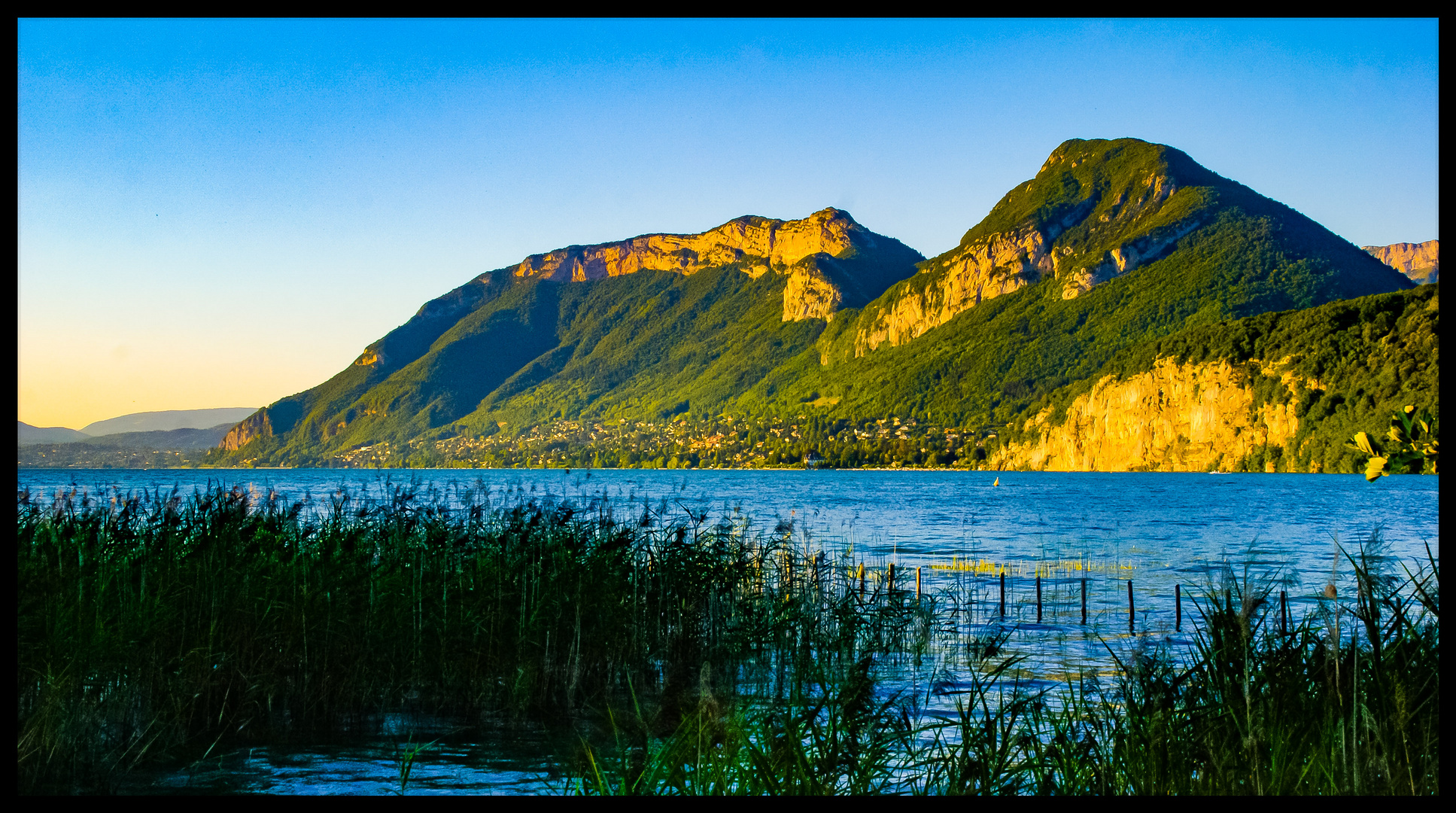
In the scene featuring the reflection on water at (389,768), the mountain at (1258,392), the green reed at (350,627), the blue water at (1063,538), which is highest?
the mountain at (1258,392)

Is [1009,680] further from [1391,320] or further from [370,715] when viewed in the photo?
[1391,320]

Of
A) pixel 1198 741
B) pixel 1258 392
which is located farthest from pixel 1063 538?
pixel 1258 392

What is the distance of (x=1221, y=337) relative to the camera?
5221 inches

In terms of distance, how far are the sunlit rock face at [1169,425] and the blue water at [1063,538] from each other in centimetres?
2371

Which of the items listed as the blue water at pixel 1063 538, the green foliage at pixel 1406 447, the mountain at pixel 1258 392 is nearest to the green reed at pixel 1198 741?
the blue water at pixel 1063 538

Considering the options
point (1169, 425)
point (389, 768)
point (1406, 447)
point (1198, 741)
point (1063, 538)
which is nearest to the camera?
point (1406, 447)

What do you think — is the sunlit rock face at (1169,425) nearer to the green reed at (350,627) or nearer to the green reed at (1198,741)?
the green reed at (350,627)

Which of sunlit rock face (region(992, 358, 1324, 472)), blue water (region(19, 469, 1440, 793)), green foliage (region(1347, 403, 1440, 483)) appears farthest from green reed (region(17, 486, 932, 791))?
sunlit rock face (region(992, 358, 1324, 472))

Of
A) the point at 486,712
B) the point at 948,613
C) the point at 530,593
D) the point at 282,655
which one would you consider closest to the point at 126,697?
the point at 282,655

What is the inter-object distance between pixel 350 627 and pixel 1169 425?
457ft

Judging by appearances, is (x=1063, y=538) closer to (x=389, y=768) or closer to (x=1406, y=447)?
(x=389, y=768)

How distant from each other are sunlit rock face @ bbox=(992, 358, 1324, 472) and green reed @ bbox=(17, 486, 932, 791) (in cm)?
12067

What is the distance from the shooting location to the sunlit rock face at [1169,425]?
411 feet

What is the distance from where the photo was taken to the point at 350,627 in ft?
34.7
